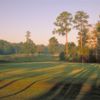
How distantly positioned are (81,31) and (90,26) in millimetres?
3561

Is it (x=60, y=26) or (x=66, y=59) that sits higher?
(x=60, y=26)

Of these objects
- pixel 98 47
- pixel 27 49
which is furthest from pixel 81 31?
pixel 27 49

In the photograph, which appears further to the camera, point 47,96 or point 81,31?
point 81,31

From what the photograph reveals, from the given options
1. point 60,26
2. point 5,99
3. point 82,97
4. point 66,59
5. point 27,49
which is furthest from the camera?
point 27,49

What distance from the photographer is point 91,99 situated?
45.5ft

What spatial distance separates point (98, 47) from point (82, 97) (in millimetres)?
67320

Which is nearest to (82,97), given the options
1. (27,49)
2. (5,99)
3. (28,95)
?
(28,95)

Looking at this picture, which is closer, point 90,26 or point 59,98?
point 59,98

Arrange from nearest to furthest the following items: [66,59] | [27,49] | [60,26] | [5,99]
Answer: [5,99], [66,59], [60,26], [27,49]

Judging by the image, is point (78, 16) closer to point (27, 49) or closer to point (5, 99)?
point (27, 49)

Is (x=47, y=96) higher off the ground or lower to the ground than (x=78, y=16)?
lower

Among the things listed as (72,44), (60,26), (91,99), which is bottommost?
(91,99)

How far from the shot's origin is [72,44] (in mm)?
92125

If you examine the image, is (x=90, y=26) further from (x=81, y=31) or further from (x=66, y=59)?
(x=66, y=59)
